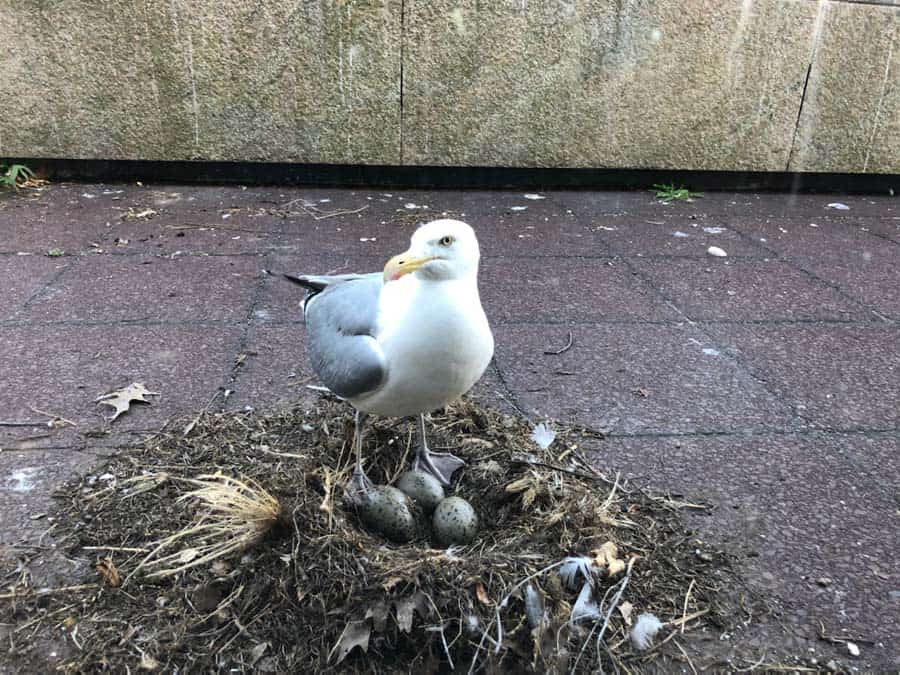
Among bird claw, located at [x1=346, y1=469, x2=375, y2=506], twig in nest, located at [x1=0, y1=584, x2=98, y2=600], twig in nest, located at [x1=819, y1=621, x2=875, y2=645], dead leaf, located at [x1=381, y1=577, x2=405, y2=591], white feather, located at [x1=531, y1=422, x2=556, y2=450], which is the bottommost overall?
twig in nest, located at [x1=0, y1=584, x2=98, y2=600]

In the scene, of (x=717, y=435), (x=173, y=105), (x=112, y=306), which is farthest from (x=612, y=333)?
(x=173, y=105)

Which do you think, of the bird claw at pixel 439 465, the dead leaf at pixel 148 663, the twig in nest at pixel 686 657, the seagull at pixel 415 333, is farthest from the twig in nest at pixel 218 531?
the twig in nest at pixel 686 657

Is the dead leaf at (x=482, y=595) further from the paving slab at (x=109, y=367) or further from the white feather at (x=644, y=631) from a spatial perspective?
the paving slab at (x=109, y=367)

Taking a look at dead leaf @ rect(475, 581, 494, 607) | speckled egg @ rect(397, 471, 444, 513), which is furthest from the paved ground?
speckled egg @ rect(397, 471, 444, 513)

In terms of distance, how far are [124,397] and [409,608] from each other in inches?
74.2

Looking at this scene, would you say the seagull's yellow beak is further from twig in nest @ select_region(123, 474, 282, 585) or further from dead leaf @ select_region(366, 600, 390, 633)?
dead leaf @ select_region(366, 600, 390, 633)

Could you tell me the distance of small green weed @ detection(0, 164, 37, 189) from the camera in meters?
6.52

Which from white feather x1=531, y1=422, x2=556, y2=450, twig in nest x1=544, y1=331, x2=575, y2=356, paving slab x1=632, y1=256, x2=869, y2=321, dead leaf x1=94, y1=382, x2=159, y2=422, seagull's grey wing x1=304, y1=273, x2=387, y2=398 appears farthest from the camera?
paving slab x1=632, y1=256, x2=869, y2=321

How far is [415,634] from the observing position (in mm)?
1887

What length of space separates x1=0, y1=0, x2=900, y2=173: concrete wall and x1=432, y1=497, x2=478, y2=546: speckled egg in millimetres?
5312

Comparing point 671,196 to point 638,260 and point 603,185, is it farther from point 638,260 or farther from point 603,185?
point 638,260

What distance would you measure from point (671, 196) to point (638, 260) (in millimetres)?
2322

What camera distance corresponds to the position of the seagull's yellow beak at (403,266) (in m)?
2.06

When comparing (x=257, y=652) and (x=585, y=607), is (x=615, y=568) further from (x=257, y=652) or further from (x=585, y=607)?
(x=257, y=652)
